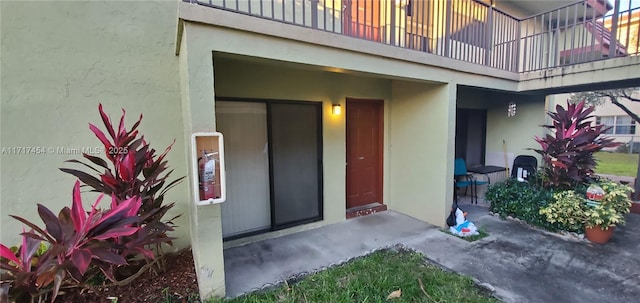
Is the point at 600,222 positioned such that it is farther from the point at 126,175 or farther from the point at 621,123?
the point at 621,123

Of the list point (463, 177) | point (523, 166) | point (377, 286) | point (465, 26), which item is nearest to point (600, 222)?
point (463, 177)

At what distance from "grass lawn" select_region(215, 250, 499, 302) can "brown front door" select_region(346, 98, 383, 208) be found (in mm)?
1984

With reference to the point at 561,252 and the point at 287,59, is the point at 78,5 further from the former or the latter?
the point at 561,252

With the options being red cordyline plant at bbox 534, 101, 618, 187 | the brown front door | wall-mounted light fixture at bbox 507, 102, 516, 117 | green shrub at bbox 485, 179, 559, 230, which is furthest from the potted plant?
the brown front door

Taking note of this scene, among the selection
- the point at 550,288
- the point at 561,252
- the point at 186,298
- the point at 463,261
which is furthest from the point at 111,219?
the point at 561,252

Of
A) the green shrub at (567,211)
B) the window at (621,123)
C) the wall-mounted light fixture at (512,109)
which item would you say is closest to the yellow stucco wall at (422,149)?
the green shrub at (567,211)

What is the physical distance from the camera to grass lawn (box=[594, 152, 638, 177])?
922 cm

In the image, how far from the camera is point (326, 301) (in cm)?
258

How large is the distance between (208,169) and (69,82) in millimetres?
1795

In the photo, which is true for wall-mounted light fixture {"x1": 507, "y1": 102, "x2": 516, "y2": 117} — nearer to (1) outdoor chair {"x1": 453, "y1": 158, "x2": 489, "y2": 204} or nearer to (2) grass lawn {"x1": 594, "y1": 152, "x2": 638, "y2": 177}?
(1) outdoor chair {"x1": 453, "y1": 158, "x2": 489, "y2": 204}

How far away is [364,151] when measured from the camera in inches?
206

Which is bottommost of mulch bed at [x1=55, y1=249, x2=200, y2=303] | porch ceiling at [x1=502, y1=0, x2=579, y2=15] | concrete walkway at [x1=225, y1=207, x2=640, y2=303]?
concrete walkway at [x1=225, y1=207, x2=640, y2=303]

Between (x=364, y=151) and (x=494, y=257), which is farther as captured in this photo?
(x=364, y=151)

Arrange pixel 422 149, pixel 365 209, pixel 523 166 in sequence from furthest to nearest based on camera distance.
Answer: pixel 523 166 → pixel 365 209 → pixel 422 149
